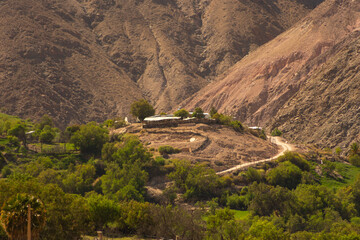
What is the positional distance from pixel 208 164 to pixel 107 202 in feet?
82.4

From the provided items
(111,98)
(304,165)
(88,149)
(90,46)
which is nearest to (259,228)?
(304,165)

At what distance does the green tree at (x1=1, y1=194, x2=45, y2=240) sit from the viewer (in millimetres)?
24422

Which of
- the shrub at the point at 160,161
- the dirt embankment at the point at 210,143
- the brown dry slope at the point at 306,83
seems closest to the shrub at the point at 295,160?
the dirt embankment at the point at 210,143

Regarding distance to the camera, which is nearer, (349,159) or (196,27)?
(349,159)

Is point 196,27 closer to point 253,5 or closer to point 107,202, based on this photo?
point 253,5

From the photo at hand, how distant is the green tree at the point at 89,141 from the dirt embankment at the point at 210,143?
4756mm

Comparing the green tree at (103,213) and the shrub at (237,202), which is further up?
the green tree at (103,213)

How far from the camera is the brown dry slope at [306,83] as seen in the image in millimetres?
86250

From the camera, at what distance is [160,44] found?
135500 millimetres

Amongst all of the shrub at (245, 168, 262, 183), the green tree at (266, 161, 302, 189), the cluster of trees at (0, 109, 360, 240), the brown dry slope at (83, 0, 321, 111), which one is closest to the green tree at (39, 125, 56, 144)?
the cluster of trees at (0, 109, 360, 240)

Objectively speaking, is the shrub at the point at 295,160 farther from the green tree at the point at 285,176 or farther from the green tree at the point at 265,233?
the green tree at the point at 265,233

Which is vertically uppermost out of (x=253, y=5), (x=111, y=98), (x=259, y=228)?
(x=253, y=5)

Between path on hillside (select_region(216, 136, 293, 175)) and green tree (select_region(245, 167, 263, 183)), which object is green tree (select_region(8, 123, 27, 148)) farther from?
green tree (select_region(245, 167, 263, 183))

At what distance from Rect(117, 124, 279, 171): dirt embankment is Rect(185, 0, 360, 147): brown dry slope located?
18.1m
